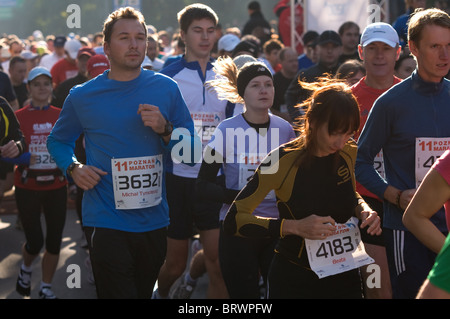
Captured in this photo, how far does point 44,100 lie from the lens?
24.3 feet

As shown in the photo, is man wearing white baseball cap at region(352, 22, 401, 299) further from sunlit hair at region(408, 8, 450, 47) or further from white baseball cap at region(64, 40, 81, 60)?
white baseball cap at region(64, 40, 81, 60)

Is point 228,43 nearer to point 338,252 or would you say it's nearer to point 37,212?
point 37,212

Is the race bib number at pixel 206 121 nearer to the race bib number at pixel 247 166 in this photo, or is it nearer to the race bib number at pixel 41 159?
the race bib number at pixel 247 166

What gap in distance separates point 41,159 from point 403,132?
12.5 feet

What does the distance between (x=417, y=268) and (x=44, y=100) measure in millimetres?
4288

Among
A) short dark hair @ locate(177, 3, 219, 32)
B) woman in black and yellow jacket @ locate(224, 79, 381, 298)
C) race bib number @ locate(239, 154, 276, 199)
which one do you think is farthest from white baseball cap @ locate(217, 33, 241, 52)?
woman in black and yellow jacket @ locate(224, 79, 381, 298)

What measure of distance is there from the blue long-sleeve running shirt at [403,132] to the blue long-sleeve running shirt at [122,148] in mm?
1158

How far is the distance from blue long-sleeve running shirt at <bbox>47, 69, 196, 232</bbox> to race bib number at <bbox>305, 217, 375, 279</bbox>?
1.18 meters

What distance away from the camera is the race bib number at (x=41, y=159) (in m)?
7.11
